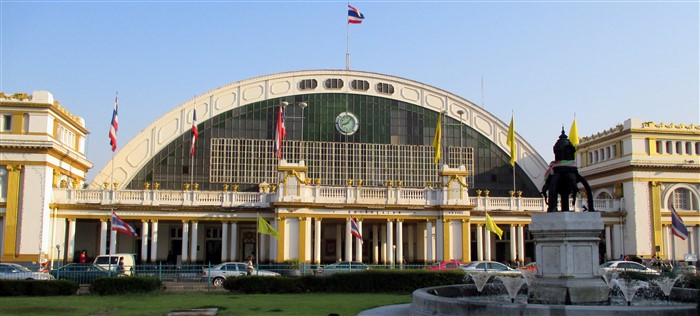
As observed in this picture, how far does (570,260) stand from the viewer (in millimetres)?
18547

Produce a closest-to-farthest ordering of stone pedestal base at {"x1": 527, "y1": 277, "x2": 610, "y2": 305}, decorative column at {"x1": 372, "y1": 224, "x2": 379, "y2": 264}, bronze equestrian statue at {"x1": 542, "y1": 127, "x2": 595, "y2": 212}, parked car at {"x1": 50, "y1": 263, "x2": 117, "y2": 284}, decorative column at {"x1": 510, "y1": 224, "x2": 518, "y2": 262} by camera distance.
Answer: stone pedestal base at {"x1": 527, "y1": 277, "x2": 610, "y2": 305}
bronze equestrian statue at {"x1": 542, "y1": 127, "x2": 595, "y2": 212}
parked car at {"x1": 50, "y1": 263, "x2": 117, "y2": 284}
decorative column at {"x1": 510, "y1": 224, "x2": 518, "y2": 262}
decorative column at {"x1": 372, "y1": 224, "x2": 379, "y2": 264}

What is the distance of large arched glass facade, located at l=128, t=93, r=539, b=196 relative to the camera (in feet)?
206

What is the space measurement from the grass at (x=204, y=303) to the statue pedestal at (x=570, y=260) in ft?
22.5

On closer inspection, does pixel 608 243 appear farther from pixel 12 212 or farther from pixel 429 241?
pixel 12 212

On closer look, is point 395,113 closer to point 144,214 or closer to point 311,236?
point 311,236

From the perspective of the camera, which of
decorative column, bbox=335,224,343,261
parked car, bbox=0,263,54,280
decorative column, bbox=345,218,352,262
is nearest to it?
parked car, bbox=0,263,54,280

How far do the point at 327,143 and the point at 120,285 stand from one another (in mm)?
36005

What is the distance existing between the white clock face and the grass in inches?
1398

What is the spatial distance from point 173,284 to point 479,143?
134 ft

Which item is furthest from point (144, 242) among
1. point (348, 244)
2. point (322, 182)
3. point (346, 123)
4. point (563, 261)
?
point (563, 261)

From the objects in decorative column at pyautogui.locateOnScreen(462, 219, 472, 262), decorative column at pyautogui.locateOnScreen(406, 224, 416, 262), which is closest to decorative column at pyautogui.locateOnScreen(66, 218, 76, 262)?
decorative column at pyautogui.locateOnScreen(406, 224, 416, 262)

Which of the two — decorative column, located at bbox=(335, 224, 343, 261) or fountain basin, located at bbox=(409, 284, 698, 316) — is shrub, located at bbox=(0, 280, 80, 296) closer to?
fountain basin, located at bbox=(409, 284, 698, 316)

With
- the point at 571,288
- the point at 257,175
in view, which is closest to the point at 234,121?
the point at 257,175

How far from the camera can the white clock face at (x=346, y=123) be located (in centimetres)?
6569
